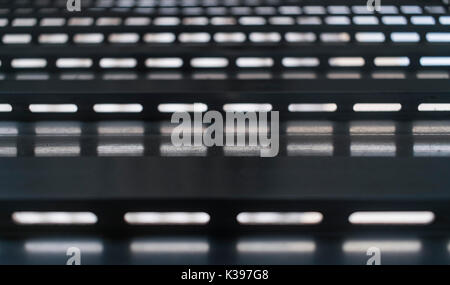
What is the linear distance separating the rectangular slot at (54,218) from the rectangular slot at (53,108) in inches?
44.4

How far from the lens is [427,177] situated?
6.08ft

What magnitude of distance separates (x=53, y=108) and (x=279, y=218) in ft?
6.19

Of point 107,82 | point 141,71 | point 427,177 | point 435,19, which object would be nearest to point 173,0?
point 141,71

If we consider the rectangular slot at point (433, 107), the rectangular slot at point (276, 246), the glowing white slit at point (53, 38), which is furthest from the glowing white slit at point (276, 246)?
the glowing white slit at point (53, 38)

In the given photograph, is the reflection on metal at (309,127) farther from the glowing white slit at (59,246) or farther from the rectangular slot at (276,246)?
the glowing white slit at (59,246)

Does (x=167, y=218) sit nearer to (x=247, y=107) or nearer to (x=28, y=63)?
(x=247, y=107)

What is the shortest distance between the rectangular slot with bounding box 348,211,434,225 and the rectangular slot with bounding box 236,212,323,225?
174 mm

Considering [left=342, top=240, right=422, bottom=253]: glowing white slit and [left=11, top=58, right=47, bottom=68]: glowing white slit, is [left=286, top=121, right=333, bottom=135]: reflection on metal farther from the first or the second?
[left=11, top=58, right=47, bottom=68]: glowing white slit

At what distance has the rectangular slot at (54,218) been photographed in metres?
1.80

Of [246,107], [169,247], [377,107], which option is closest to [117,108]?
[246,107]

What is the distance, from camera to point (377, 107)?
280 cm

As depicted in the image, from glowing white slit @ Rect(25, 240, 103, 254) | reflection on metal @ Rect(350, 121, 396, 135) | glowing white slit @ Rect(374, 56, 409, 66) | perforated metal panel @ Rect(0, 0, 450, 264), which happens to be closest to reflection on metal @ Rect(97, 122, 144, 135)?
perforated metal panel @ Rect(0, 0, 450, 264)

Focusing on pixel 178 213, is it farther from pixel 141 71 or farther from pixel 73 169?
pixel 141 71
